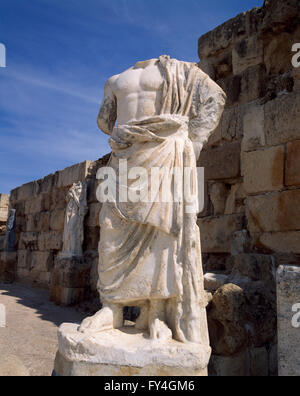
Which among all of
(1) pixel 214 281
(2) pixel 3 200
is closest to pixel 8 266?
(2) pixel 3 200

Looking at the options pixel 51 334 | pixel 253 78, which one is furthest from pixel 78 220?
pixel 253 78

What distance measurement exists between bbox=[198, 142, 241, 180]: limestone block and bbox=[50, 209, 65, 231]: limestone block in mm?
4427

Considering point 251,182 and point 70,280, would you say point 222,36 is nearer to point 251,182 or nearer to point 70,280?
point 251,182

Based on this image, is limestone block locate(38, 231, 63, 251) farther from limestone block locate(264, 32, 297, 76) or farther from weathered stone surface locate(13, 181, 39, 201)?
limestone block locate(264, 32, 297, 76)

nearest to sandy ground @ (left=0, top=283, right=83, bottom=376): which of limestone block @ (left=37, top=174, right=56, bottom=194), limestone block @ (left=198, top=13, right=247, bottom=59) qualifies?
limestone block @ (left=37, top=174, right=56, bottom=194)

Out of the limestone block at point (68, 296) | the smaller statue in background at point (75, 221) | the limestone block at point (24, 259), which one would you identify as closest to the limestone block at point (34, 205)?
the limestone block at point (24, 259)

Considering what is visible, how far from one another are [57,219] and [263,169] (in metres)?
5.50

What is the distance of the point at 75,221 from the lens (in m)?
6.93

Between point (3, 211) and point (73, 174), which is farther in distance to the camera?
point (3, 211)

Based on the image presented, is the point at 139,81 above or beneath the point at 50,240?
above

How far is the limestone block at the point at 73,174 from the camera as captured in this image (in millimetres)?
7258

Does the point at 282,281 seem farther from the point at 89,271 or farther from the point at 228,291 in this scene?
the point at 89,271

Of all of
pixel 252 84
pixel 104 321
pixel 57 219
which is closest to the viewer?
pixel 104 321

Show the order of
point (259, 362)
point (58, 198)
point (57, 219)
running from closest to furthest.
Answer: point (259, 362), point (57, 219), point (58, 198)
